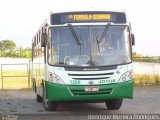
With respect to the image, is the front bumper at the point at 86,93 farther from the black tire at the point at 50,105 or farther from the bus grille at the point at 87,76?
the black tire at the point at 50,105

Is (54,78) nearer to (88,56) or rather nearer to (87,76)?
(87,76)

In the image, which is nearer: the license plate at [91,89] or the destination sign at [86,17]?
the license plate at [91,89]

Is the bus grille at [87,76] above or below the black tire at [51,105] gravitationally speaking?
above

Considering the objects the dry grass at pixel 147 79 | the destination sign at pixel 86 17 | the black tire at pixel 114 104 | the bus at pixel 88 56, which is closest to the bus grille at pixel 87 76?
the bus at pixel 88 56

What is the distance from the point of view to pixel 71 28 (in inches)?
613


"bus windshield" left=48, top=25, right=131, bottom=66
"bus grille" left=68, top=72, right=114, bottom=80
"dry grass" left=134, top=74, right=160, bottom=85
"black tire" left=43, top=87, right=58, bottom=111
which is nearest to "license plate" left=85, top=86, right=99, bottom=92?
"bus grille" left=68, top=72, right=114, bottom=80

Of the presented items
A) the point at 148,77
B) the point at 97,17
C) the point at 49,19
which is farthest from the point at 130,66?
the point at 148,77

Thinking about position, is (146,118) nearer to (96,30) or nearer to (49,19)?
(96,30)

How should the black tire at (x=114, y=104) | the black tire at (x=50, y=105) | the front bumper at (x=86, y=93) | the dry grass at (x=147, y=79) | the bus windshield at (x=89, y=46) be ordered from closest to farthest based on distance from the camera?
1. the front bumper at (x=86, y=93)
2. the bus windshield at (x=89, y=46)
3. the black tire at (x=50, y=105)
4. the black tire at (x=114, y=104)
5. the dry grass at (x=147, y=79)

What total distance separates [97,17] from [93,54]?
1.22 meters

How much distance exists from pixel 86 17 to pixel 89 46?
0.97 metres

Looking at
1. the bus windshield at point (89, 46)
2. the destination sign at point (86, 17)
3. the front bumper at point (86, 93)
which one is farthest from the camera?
the destination sign at point (86, 17)

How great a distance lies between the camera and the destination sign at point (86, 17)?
1573 cm

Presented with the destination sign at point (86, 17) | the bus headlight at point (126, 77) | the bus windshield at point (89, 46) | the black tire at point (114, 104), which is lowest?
the black tire at point (114, 104)
